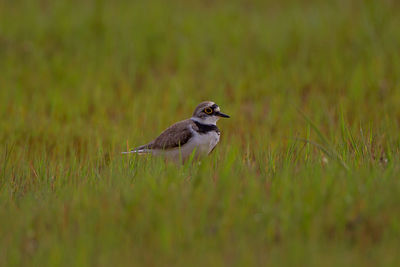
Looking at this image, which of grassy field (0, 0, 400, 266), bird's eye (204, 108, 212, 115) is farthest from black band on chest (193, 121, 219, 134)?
grassy field (0, 0, 400, 266)

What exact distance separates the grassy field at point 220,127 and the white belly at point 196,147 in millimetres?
137

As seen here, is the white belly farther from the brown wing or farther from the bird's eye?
the bird's eye

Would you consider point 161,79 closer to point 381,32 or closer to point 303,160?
point 381,32

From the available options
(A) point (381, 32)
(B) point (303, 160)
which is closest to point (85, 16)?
(A) point (381, 32)

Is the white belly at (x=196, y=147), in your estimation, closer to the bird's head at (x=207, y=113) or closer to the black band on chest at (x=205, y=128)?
the black band on chest at (x=205, y=128)

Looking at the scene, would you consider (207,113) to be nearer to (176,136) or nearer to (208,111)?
(208,111)

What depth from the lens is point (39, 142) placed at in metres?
6.98

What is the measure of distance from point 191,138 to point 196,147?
0.48ft

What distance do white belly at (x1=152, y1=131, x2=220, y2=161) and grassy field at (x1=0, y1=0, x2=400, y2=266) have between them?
0.45 feet

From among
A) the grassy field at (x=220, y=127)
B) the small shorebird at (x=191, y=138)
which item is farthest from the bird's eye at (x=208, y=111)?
the grassy field at (x=220, y=127)

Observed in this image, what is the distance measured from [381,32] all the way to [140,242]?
299 inches

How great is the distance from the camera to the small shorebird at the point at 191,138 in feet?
18.8

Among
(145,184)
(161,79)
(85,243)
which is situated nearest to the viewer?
(85,243)

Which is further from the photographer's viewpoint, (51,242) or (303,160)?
(303,160)
